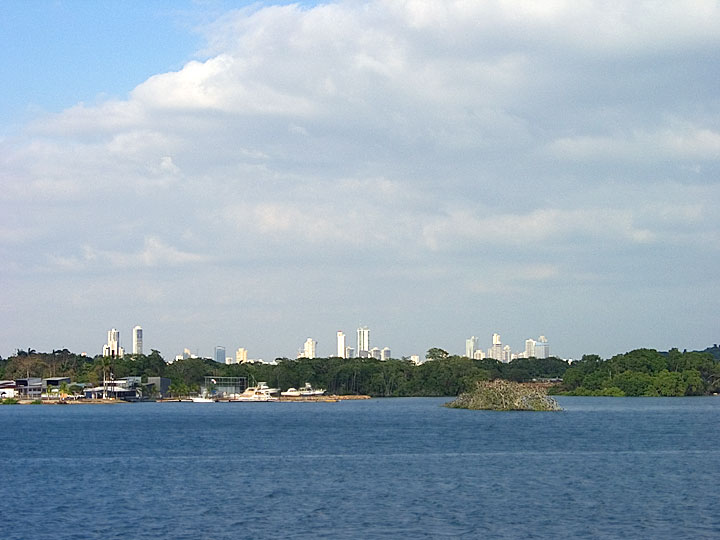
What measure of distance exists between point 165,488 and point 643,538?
25.7m

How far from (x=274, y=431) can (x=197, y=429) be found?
9897 millimetres

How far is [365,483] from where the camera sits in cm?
5081

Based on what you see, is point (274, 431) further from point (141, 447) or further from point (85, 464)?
point (85, 464)

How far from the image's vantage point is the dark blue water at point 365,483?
1465 inches

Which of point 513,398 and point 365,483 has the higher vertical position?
point 513,398

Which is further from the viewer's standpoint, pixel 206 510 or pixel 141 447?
pixel 141 447

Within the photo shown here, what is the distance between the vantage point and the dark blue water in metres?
37.2

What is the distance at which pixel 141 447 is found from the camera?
76250 mm

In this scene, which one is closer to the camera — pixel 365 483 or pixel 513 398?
pixel 365 483

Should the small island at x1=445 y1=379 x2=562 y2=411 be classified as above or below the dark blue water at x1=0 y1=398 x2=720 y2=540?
above

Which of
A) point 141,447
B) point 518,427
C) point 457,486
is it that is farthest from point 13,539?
point 518,427

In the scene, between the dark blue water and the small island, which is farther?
the small island

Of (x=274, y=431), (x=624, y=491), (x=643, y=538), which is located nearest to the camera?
(x=643, y=538)

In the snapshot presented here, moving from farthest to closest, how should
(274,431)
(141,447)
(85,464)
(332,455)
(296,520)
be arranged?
(274,431) → (141,447) → (332,455) → (85,464) → (296,520)
